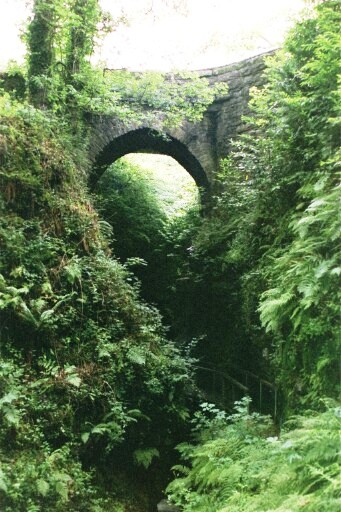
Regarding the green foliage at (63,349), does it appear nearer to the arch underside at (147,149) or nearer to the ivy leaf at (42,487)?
the ivy leaf at (42,487)

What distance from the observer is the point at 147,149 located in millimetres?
13703

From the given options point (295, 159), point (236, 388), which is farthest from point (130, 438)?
point (295, 159)

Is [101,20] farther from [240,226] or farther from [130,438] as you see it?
[130,438]

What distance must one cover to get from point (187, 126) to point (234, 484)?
10.3 meters

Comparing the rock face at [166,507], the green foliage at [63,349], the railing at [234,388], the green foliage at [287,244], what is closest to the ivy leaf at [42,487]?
the green foliage at [63,349]

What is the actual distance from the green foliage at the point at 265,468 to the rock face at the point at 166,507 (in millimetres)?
152

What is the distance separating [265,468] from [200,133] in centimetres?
1055

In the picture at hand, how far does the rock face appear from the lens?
566 centimetres

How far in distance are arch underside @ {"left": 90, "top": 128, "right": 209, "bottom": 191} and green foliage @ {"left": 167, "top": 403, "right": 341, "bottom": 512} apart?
7803 mm

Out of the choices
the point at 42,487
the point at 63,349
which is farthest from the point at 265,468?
the point at 63,349

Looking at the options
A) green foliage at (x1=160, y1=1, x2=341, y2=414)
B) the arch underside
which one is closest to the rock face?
green foliage at (x1=160, y1=1, x2=341, y2=414)

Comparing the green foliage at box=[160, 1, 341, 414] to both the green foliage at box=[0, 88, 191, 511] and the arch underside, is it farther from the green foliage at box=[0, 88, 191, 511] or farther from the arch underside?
the arch underside

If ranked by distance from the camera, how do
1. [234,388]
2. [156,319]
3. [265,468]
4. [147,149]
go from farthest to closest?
1. [147,149]
2. [234,388]
3. [156,319]
4. [265,468]

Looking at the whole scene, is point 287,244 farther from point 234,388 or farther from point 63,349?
point 234,388
